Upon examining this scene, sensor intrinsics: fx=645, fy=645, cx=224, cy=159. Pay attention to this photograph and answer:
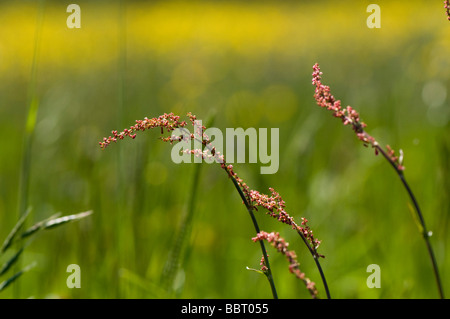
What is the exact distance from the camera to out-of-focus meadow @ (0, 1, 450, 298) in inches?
43.9

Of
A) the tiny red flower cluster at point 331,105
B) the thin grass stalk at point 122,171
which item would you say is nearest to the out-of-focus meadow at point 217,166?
the thin grass stalk at point 122,171

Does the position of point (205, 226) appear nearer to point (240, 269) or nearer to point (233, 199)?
point (233, 199)

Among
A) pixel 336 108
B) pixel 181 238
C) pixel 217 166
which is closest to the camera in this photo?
pixel 336 108

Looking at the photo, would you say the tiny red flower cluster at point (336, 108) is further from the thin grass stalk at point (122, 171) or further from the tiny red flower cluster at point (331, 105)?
the thin grass stalk at point (122, 171)

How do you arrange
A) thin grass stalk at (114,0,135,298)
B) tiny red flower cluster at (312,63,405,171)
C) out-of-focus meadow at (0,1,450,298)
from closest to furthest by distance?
tiny red flower cluster at (312,63,405,171) → thin grass stalk at (114,0,135,298) → out-of-focus meadow at (0,1,450,298)

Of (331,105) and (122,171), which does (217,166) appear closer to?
(122,171)

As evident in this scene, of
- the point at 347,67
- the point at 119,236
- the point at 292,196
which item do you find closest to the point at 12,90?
the point at 347,67

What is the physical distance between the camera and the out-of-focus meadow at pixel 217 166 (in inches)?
43.9

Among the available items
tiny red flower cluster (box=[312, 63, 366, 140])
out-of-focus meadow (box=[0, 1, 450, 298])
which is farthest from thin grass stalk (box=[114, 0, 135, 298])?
tiny red flower cluster (box=[312, 63, 366, 140])

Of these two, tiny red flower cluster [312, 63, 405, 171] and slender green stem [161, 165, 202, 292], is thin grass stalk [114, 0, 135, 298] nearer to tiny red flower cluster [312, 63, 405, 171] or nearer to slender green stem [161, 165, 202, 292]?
slender green stem [161, 165, 202, 292]

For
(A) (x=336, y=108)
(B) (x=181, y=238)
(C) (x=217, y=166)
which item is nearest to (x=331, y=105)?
(A) (x=336, y=108)

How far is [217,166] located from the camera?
6.54 feet

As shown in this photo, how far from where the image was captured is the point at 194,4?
24.1ft

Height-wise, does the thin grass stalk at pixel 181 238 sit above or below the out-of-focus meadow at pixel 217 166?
below
